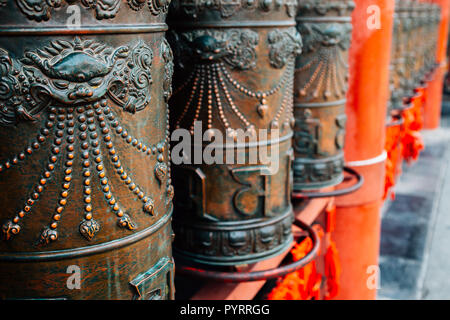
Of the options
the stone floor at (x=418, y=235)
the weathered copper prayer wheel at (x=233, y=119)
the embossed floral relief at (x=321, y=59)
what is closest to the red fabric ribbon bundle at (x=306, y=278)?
the weathered copper prayer wheel at (x=233, y=119)

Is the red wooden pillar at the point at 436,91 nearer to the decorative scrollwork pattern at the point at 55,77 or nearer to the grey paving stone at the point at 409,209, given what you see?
the grey paving stone at the point at 409,209

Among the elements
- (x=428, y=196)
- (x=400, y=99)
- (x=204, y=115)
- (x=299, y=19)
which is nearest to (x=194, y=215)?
(x=204, y=115)

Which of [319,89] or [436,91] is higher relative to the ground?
[319,89]

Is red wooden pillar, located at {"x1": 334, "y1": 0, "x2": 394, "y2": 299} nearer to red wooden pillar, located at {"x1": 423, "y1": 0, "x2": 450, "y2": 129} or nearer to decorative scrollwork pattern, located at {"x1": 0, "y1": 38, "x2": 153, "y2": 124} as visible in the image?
decorative scrollwork pattern, located at {"x1": 0, "y1": 38, "x2": 153, "y2": 124}

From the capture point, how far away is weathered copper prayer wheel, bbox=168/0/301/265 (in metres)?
1.14

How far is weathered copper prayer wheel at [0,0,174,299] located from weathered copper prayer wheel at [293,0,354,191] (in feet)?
3.05

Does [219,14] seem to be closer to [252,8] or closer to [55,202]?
[252,8]

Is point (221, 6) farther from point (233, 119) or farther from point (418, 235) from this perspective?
point (418, 235)

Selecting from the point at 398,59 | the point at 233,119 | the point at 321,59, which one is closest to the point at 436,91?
the point at 398,59

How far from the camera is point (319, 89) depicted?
1.72 metres

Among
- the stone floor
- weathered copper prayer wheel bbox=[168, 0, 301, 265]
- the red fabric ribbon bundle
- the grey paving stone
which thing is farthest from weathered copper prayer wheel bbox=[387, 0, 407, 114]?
weathered copper prayer wheel bbox=[168, 0, 301, 265]

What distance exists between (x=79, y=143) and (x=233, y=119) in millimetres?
508

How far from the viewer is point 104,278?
0.81 metres

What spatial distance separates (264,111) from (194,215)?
30 centimetres
